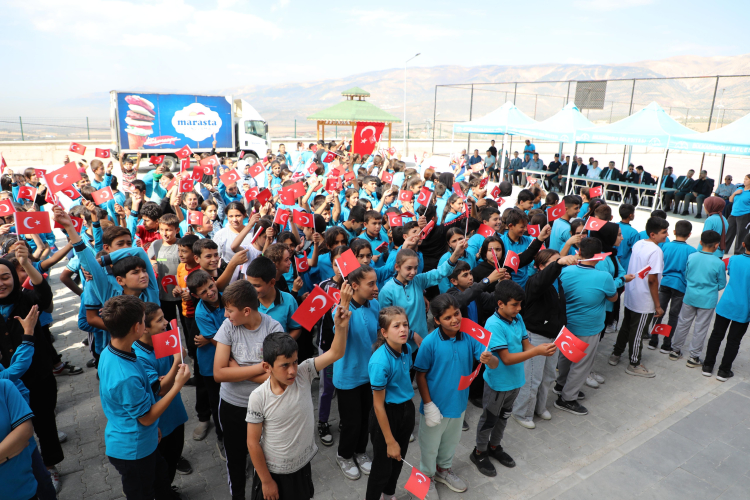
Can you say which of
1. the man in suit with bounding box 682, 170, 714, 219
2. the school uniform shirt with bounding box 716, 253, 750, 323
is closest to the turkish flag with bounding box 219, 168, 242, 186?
the school uniform shirt with bounding box 716, 253, 750, 323

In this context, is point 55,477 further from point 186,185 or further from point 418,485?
point 186,185

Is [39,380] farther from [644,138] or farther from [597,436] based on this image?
[644,138]

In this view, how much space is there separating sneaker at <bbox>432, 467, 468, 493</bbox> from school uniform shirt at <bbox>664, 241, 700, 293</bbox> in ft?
13.6

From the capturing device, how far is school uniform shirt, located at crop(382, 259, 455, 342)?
3957 millimetres

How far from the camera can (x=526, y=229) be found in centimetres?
539

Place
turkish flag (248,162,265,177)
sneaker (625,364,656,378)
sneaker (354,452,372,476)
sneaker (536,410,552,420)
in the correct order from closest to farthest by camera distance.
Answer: sneaker (354,452,372,476) → sneaker (536,410,552,420) → sneaker (625,364,656,378) → turkish flag (248,162,265,177)

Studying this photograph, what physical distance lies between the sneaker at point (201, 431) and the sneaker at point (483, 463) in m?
2.44

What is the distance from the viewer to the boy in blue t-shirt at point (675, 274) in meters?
5.92

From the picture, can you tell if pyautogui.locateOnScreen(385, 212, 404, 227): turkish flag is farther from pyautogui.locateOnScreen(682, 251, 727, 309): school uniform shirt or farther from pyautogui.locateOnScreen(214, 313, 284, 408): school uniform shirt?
pyautogui.locateOnScreen(682, 251, 727, 309): school uniform shirt

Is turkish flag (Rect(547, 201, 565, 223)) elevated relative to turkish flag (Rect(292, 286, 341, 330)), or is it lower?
elevated

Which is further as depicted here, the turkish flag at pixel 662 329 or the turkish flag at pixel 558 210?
the turkish flag at pixel 558 210

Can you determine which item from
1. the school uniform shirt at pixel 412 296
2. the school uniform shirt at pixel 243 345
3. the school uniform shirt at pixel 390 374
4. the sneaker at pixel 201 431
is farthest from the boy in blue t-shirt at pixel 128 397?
the school uniform shirt at pixel 412 296

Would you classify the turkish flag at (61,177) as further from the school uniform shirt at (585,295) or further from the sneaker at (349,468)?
the school uniform shirt at (585,295)

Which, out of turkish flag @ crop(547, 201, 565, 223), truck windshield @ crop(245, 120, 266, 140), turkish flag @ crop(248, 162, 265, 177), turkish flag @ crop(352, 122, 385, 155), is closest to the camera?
turkish flag @ crop(547, 201, 565, 223)
